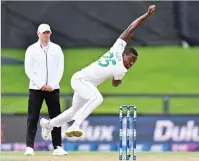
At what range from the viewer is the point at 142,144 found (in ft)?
48.5

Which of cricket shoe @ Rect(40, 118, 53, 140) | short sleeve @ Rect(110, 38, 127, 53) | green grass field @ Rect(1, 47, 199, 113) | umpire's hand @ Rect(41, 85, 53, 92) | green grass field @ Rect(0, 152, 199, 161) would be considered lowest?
green grass field @ Rect(0, 152, 199, 161)

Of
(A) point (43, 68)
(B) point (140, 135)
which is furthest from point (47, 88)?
(B) point (140, 135)

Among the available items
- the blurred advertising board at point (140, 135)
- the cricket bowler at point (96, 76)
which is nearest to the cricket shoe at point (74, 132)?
the cricket bowler at point (96, 76)

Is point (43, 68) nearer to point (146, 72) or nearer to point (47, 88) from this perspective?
point (47, 88)

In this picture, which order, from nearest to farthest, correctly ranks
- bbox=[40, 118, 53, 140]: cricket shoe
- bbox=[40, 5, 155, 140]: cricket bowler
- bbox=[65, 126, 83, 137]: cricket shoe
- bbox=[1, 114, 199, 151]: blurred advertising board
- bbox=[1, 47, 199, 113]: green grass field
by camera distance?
bbox=[65, 126, 83, 137]: cricket shoe, bbox=[40, 5, 155, 140]: cricket bowler, bbox=[40, 118, 53, 140]: cricket shoe, bbox=[1, 114, 199, 151]: blurred advertising board, bbox=[1, 47, 199, 113]: green grass field

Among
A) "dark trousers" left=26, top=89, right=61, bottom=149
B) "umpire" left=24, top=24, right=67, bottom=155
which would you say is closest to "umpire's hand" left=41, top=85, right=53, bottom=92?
"umpire" left=24, top=24, right=67, bottom=155

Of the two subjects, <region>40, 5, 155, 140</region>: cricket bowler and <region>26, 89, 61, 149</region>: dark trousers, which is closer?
<region>40, 5, 155, 140</region>: cricket bowler

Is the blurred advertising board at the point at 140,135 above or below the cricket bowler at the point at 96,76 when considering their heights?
below

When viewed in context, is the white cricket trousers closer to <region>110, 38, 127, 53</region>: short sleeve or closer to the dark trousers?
the dark trousers

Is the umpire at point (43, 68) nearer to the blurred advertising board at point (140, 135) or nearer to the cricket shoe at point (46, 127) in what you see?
the cricket shoe at point (46, 127)

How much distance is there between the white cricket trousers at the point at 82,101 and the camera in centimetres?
1081

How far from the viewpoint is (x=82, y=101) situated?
36.4ft

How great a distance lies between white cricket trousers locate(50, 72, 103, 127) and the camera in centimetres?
1081

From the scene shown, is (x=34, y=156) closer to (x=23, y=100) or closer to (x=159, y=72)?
(x=23, y=100)
